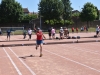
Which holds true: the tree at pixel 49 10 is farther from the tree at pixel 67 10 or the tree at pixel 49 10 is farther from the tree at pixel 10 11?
the tree at pixel 10 11

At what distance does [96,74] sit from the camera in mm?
8984

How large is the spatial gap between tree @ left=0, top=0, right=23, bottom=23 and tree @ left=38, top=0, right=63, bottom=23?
6.66 meters

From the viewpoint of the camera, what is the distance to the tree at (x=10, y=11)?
70.8 m

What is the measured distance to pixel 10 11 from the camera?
7206cm

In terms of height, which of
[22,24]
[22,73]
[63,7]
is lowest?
[22,73]

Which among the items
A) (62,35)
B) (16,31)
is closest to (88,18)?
(16,31)

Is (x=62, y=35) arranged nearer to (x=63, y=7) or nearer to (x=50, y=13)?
(x=50, y=13)

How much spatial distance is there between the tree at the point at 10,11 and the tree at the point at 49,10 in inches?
262

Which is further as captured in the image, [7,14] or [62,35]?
[7,14]

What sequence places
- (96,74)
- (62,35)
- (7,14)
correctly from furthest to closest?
(7,14), (62,35), (96,74)

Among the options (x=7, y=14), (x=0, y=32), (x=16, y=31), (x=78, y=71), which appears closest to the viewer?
(x=78, y=71)

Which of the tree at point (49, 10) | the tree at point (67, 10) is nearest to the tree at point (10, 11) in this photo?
the tree at point (49, 10)

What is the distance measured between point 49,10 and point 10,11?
11.8 meters

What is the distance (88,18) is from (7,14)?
86.5 ft
